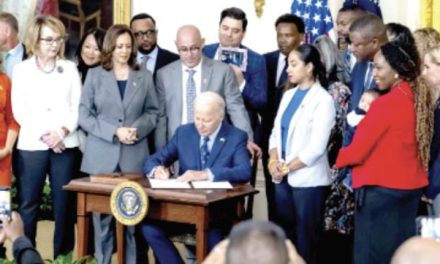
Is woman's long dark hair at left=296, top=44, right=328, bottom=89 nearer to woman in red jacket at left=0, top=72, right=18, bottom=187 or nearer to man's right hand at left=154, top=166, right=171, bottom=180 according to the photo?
man's right hand at left=154, top=166, right=171, bottom=180

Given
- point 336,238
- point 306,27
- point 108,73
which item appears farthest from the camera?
point 306,27

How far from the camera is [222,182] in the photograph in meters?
5.66

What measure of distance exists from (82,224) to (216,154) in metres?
0.96

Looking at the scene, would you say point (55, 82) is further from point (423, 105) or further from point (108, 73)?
point (423, 105)

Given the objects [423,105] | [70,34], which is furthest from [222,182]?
[70,34]

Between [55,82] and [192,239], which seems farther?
[55,82]

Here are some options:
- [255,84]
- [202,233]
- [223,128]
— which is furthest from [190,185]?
[255,84]

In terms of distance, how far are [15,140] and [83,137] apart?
461mm

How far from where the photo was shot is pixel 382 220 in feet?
17.4

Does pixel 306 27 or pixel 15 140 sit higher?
pixel 306 27

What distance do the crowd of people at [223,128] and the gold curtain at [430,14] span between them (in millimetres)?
1576

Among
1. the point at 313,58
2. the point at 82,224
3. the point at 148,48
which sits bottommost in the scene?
the point at 82,224

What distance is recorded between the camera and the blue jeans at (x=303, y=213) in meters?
5.91

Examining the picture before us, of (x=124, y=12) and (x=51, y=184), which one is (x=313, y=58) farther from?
(x=124, y=12)
